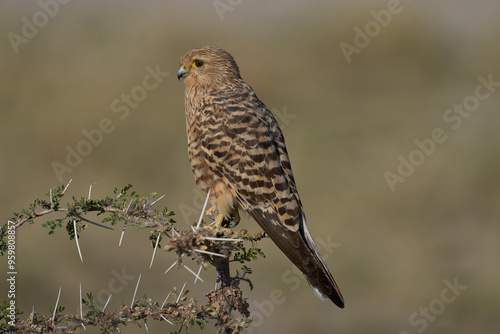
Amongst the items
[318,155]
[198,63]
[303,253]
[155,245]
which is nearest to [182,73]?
[198,63]

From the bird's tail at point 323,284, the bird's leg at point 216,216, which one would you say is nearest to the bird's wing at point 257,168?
the bird's tail at point 323,284

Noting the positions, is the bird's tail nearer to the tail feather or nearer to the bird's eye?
the tail feather

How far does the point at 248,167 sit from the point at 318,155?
6.22 m

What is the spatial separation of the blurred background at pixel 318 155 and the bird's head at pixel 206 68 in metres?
3.70

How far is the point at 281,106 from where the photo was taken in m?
11.4

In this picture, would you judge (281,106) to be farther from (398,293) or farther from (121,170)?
(398,293)

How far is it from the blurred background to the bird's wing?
4.15 metres

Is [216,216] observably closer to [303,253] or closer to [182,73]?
[303,253]

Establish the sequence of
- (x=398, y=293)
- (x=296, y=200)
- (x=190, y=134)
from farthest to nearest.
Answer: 1. (x=398, y=293)
2. (x=190, y=134)
3. (x=296, y=200)

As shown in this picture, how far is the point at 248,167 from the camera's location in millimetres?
4422

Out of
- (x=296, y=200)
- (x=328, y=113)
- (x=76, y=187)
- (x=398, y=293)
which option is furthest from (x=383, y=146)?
(x=296, y=200)

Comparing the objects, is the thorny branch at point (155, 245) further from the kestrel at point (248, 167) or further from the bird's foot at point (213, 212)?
the bird's foot at point (213, 212)

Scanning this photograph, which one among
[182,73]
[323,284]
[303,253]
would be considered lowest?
[323,284]

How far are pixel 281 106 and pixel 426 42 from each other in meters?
3.79
